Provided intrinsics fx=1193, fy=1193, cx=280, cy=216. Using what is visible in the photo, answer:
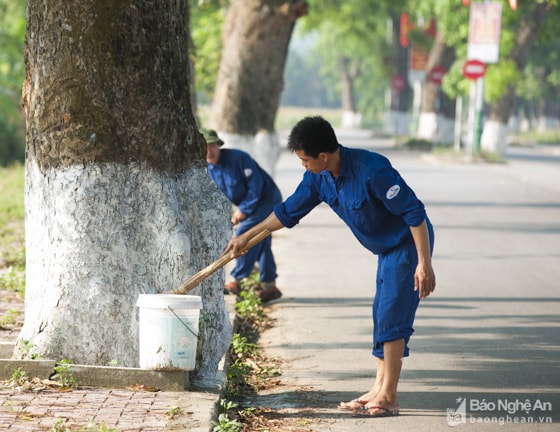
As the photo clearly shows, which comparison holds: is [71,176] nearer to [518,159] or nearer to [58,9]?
[58,9]

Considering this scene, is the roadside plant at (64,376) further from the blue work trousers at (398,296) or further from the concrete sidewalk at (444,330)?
the blue work trousers at (398,296)

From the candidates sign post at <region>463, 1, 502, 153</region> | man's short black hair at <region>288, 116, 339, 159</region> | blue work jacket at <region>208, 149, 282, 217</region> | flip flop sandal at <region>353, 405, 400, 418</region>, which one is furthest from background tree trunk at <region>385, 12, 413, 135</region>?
man's short black hair at <region>288, 116, 339, 159</region>

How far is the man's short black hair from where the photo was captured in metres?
6.36

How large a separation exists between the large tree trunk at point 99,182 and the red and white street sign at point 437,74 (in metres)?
36.4

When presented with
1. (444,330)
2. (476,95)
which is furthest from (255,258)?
(476,95)

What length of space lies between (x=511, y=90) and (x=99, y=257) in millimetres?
34048

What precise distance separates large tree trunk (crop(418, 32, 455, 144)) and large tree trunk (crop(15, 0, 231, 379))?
39.1 meters

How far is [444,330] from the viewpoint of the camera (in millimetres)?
9500

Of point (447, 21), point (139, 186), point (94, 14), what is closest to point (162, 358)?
point (139, 186)

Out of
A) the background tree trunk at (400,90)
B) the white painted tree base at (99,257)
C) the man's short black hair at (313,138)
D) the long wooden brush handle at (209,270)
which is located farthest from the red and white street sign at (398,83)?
the man's short black hair at (313,138)

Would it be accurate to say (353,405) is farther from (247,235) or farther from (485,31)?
(485,31)

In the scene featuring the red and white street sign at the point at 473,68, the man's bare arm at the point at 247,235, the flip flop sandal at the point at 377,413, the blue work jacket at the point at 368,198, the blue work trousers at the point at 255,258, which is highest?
the red and white street sign at the point at 473,68

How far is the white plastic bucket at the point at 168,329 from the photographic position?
6516 millimetres

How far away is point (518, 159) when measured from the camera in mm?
39719
